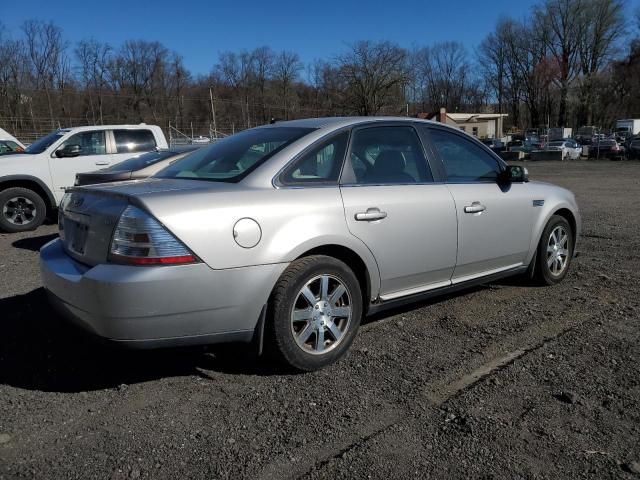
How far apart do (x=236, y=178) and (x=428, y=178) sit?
5.04 ft

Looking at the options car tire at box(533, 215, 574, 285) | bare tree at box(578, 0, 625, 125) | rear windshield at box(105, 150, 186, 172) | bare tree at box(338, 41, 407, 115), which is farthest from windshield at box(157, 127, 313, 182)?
bare tree at box(578, 0, 625, 125)

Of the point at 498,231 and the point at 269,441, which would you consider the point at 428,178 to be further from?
the point at 269,441

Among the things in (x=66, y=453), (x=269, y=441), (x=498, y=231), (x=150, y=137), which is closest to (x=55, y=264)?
(x=66, y=453)

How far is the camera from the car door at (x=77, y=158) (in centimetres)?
952

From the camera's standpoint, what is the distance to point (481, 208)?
432 cm

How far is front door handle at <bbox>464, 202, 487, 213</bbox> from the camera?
422cm

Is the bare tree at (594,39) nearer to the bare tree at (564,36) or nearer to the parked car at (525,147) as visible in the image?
the bare tree at (564,36)

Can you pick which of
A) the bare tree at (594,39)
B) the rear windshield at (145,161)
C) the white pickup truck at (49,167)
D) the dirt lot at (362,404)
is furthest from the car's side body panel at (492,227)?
the bare tree at (594,39)

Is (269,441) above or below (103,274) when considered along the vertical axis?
below

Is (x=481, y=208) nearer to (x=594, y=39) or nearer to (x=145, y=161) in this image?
(x=145, y=161)

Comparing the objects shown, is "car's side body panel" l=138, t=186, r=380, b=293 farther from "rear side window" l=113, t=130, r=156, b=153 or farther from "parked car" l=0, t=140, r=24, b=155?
"parked car" l=0, t=140, r=24, b=155

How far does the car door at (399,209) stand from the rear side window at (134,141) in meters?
7.76

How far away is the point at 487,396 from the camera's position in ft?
10.2

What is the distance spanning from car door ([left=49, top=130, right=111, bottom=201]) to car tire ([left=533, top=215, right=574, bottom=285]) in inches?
308
